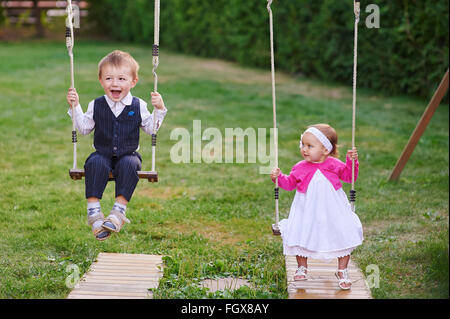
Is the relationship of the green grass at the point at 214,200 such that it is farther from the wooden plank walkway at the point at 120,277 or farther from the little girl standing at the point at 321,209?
the little girl standing at the point at 321,209

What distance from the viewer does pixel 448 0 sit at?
9.31m

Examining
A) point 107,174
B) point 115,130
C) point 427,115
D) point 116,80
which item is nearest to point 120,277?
point 107,174

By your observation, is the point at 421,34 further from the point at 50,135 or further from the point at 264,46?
the point at 50,135

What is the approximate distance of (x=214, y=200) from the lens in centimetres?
608

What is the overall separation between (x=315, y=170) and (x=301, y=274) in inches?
26.2

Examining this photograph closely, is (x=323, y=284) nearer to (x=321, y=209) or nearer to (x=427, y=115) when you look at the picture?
(x=321, y=209)

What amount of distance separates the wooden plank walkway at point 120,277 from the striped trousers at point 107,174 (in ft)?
1.77

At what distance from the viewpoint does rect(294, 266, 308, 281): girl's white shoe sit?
13.0 feet

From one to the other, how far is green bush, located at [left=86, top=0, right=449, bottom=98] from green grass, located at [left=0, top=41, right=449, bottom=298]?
0.55 m

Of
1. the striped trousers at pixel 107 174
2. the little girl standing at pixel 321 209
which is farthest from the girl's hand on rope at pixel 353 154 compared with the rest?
the striped trousers at pixel 107 174
